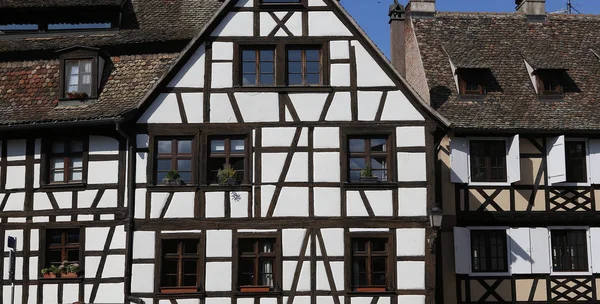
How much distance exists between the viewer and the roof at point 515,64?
23.3 metres

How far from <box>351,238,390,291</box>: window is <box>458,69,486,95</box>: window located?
6.37m

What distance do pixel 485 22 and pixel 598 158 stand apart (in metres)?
6.24

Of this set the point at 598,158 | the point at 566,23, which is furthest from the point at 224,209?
the point at 566,23

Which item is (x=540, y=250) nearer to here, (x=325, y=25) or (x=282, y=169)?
(x=282, y=169)

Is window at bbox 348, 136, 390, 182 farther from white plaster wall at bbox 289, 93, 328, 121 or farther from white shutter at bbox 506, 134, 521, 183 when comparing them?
white shutter at bbox 506, 134, 521, 183

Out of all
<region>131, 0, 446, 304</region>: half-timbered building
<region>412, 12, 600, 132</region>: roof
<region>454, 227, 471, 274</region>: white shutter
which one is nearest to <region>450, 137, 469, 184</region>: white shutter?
<region>412, 12, 600, 132</region>: roof

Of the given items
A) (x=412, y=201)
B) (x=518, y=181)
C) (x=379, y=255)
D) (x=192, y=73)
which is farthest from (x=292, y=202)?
(x=518, y=181)

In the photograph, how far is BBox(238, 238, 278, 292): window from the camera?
790 inches

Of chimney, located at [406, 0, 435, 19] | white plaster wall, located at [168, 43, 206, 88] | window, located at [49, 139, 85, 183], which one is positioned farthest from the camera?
chimney, located at [406, 0, 435, 19]

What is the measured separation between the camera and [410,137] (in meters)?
20.6

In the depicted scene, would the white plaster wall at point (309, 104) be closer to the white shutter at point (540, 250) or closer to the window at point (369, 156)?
the window at point (369, 156)

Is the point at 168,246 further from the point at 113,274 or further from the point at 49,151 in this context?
the point at 49,151

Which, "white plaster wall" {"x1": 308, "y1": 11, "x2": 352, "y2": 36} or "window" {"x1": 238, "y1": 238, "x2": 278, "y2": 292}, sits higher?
"white plaster wall" {"x1": 308, "y1": 11, "x2": 352, "y2": 36}

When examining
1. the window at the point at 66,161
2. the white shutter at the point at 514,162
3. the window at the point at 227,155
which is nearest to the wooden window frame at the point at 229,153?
the window at the point at 227,155
